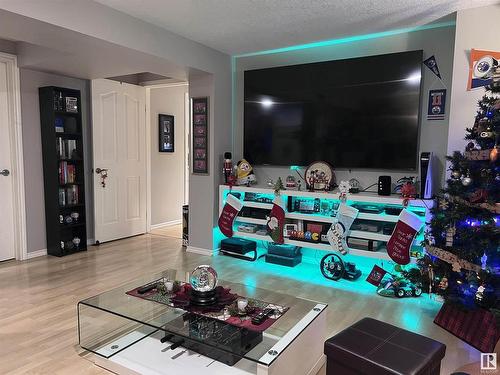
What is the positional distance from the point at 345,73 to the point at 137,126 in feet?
9.63

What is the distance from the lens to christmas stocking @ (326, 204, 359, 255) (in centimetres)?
341

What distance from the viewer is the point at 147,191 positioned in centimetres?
538

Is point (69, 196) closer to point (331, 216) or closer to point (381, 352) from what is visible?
point (331, 216)

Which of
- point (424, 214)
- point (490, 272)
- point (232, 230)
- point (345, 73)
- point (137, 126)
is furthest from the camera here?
point (137, 126)

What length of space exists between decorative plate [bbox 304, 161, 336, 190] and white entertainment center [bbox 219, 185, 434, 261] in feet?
0.39

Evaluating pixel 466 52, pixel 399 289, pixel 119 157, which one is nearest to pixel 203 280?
pixel 399 289

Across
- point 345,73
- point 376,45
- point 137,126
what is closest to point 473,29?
point 376,45

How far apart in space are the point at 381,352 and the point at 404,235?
169 cm

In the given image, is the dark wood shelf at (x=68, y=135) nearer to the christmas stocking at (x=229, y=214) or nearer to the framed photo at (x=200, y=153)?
the framed photo at (x=200, y=153)

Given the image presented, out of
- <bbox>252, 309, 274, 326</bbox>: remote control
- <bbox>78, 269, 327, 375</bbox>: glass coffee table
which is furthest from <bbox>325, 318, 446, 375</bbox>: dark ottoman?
<bbox>252, 309, 274, 326</bbox>: remote control

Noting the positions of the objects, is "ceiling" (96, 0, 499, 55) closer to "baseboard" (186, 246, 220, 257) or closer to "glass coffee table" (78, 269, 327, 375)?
"glass coffee table" (78, 269, 327, 375)

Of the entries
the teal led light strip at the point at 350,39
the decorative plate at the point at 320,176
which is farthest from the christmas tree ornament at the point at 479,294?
the teal led light strip at the point at 350,39

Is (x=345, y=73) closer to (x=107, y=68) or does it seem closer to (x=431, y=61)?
(x=431, y=61)

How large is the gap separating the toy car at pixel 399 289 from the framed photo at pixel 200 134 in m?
2.26
